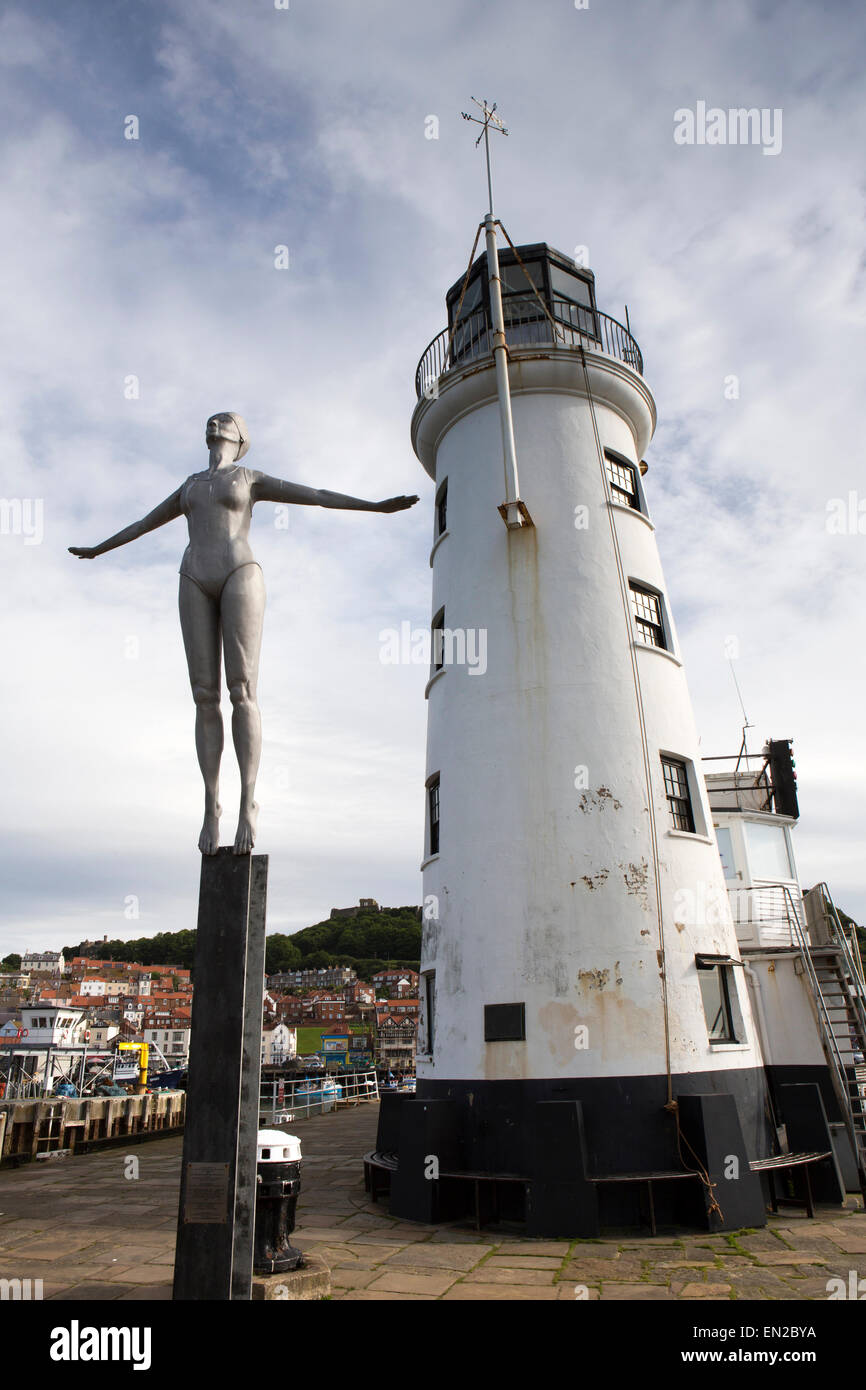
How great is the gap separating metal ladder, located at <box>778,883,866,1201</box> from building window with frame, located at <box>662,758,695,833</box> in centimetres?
354

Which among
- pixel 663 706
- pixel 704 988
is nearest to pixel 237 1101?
pixel 704 988

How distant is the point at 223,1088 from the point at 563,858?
6508 millimetres

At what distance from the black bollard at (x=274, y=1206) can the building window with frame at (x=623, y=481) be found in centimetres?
1081

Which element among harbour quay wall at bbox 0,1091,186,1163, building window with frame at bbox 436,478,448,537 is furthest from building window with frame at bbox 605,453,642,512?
harbour quay wall at bbox 0,1091,186,1163

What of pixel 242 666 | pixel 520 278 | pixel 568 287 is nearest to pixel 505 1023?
pixel 242 666

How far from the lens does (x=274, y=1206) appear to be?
6605 mm

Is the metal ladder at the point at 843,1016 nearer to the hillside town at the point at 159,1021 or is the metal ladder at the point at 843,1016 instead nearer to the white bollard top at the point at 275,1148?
the white bollard top at the point at 275,1148

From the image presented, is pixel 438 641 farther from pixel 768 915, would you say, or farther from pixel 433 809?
pixel 768 915

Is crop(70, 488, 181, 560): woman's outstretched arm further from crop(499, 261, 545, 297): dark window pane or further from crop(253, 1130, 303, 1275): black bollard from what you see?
crop(499, 261, 545, 297): dark window pane

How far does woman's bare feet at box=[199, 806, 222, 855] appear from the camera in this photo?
608 cm

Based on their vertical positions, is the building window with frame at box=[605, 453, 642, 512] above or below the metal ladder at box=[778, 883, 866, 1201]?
above

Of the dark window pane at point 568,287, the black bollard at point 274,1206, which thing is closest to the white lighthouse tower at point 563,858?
the dark window pane at point 568,287

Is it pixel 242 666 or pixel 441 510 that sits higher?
pixel 441 510

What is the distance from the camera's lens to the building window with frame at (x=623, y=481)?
13.9 meters
